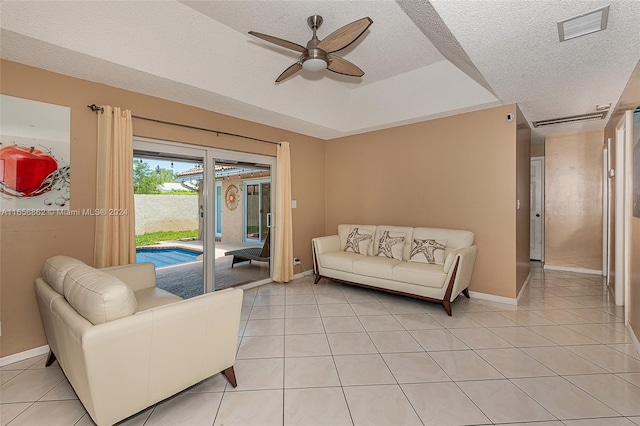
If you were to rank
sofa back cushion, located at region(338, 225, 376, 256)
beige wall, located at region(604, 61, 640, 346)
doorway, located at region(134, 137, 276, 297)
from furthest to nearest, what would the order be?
sofa back cushion, located at region(338, 225, 376, 256) < doorway, located at region(134, 137, 276, 297) < beige wall, located at region(604, 61, 640, 346)

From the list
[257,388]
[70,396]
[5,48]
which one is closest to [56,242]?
[70,396]

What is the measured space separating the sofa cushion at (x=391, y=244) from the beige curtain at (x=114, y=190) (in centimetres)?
328

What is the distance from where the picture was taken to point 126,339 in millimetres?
1521

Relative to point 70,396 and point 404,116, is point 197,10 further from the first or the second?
point 70,396

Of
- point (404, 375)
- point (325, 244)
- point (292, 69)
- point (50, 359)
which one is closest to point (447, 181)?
point (325, 244)

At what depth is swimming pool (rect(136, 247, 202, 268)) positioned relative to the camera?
11.1 ft

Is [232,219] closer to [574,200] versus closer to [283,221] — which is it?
[283,221]

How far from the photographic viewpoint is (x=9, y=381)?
2172 millimetres

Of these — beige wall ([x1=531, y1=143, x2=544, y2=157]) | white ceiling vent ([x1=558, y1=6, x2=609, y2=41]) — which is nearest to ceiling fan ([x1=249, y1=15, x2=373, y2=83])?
white ceiling vent ([x1=558, y1=6, x2=609, y2=41])

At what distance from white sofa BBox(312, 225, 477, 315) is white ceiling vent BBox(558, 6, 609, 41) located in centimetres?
222

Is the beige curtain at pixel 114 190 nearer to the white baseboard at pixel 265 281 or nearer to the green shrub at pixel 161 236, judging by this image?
the green shrub at pixel 161 236

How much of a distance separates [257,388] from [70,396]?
1.31 m

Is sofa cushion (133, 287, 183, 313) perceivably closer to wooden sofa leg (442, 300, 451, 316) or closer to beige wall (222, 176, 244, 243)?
beige wall (222, 176, 244, 243)

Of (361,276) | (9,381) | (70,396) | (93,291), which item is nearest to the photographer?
(93,291)
